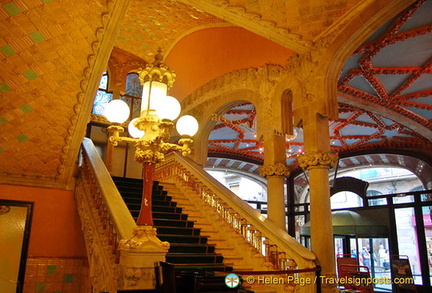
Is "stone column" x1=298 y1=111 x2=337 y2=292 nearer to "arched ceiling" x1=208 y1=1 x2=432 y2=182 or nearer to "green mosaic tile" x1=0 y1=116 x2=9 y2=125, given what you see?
"arched ceiling" x1=208 y1=1 x2=432 y2=182

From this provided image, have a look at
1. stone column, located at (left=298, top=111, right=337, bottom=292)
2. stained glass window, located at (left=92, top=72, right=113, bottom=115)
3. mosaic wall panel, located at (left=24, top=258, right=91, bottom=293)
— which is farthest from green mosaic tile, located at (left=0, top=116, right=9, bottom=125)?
stone column, located at (left=298, top=111, right=337, bottom=292)

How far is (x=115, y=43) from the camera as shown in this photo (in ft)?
24.2

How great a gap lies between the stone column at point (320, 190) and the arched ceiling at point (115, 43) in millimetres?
1559

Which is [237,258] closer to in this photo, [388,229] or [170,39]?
[170,39]

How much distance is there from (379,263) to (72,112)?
12.1 m

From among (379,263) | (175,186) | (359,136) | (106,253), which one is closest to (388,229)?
(379,263)

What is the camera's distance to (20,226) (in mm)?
6801

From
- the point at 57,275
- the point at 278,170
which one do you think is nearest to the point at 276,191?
the point at 278,170

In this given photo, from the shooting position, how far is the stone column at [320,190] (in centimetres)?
577

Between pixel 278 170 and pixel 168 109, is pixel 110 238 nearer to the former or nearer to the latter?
pixel 168 109

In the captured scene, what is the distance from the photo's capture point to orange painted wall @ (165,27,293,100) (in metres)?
7.90

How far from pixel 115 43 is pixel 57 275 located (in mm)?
4711

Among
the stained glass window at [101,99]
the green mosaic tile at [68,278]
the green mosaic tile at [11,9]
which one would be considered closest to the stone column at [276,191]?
the green mosaic tile at [68,278]

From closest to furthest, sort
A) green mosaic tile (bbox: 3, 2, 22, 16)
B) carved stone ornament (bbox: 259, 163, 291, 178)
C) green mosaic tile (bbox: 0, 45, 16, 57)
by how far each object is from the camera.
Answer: green mosaic tile (bbox: 3, 2, 22, 16) < green mosaic tile (bbox: 0, 45, 16, 57) < carved stone ornament (bbox: 259, 163, 291, 178)
